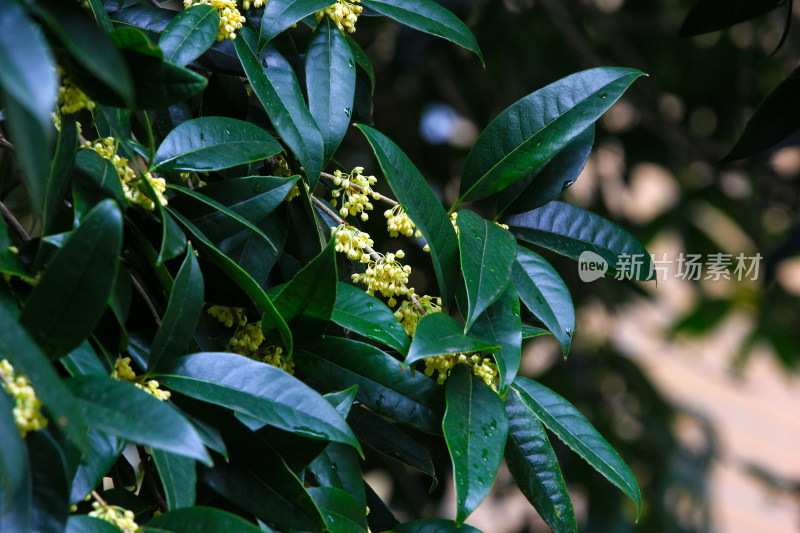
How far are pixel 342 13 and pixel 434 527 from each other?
38cm

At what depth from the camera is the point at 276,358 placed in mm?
494

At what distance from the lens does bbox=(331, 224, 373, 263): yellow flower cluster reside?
0.52m

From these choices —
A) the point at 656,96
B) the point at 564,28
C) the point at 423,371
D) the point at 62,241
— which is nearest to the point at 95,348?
the point at 62,241

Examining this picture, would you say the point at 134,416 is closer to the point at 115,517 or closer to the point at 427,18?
the point at 115,517

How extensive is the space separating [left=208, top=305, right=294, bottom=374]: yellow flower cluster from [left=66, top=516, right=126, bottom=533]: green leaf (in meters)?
0.15

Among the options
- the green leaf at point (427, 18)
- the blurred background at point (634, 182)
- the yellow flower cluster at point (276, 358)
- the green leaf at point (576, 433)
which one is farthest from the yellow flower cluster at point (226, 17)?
the blurred background at point (634, 182)

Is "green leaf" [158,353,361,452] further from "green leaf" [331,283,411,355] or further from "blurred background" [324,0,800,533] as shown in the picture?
"blurred background" [324,0,800,533]

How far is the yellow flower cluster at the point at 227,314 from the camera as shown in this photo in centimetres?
50

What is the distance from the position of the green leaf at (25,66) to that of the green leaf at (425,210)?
25 cm

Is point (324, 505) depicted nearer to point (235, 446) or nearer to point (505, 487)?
point (235, 446)

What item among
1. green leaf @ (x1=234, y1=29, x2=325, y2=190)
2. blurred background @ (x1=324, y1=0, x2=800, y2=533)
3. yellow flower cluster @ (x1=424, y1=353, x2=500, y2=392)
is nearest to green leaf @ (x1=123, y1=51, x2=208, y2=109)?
green leaf @ (x1=234, y1=29, x2=325, y2=190)

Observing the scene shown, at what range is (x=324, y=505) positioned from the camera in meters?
0.45

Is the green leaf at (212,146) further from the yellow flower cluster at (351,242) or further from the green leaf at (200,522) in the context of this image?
the green leaf at (200,522)

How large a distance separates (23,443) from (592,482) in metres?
1.70
